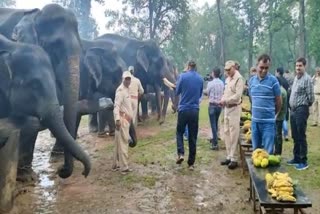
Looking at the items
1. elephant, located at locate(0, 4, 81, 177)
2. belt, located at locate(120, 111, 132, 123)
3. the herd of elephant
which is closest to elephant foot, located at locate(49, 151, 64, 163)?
the herd of elephant

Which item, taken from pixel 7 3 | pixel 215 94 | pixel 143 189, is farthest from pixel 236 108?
pixel 7 3

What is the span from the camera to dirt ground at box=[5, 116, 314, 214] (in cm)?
603

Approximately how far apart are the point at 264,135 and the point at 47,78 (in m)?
3.34

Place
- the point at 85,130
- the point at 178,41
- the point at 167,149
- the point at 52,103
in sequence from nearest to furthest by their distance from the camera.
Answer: the point at 52,103 → the point at 167,149 → the point at 85,130 → the point at 178,41

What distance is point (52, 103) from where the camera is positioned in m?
5.93

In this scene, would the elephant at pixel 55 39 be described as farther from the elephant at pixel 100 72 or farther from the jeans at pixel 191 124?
the elephant at pixel 100 72

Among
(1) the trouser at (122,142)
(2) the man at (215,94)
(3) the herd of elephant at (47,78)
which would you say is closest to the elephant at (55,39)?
(3) the herd of elephant at (47,78)

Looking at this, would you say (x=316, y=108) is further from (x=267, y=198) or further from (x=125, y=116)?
(x=267, y=198)

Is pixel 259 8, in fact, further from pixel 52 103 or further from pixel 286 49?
pixel 52 103

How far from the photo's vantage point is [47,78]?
19.9 ft

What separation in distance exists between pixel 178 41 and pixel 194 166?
2351 cm

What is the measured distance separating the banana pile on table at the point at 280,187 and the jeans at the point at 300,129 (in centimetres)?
300

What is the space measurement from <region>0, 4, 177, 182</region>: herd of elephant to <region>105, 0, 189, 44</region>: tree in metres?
17.9

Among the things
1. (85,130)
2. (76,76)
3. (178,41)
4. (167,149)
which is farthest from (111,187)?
(178,41)
